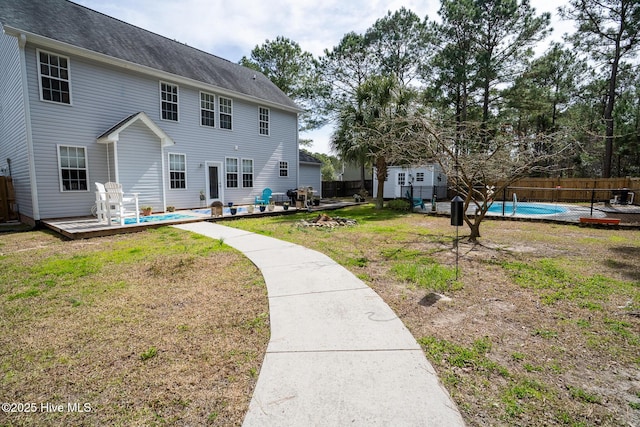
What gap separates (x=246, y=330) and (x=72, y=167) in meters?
10.3

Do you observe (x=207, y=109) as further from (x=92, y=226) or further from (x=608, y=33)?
(x=608, y=33)

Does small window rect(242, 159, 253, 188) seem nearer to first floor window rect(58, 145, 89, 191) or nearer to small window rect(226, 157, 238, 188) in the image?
small window rect(226, 157, 238, 188)

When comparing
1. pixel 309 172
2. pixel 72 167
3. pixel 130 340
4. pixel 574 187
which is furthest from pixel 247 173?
pixel 574 187

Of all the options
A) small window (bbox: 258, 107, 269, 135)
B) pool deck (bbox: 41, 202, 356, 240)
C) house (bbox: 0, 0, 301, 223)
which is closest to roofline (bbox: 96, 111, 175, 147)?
house (bbox: 0, 0, 301, 223)

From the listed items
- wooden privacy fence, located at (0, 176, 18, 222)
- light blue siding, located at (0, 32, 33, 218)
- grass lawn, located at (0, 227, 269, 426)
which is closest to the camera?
grass lawn, located at (0, 227, 269, 426)

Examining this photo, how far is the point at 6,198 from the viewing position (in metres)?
10.2

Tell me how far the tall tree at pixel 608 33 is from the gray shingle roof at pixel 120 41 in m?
19.4

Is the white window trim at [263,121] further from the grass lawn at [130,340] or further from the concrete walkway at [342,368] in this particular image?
the concrete walkway at [342,368]

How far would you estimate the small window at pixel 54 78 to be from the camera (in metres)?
8.98

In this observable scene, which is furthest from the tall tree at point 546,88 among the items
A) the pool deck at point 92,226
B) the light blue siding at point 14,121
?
the light blue siding at point 14,121

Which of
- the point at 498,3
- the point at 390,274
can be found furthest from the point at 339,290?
the point at 498,3

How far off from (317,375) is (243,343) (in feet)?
2.74

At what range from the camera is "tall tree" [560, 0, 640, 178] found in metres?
17.2

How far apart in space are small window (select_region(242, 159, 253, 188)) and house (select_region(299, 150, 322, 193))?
16.4 feet
